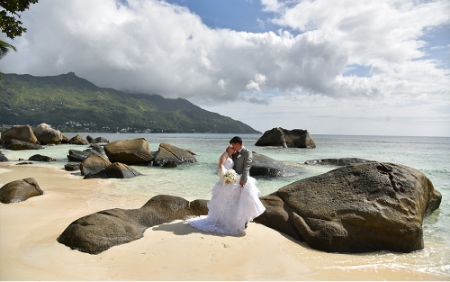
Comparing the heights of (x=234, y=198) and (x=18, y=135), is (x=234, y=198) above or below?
above

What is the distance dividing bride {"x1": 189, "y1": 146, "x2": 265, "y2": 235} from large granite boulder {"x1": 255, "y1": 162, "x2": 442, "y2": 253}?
1118 millimetres

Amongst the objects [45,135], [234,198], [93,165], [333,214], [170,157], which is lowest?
[170,157]

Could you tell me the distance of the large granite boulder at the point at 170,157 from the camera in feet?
73.6

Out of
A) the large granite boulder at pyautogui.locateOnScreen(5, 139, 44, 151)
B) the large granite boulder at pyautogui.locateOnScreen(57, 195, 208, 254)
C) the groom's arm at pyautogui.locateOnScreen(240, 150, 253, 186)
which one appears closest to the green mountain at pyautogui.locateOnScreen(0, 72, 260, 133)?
the large granite boulder at pyautogui.locateOnScreen(5, 139, 44, 151)

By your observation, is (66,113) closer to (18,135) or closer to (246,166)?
(18,135)

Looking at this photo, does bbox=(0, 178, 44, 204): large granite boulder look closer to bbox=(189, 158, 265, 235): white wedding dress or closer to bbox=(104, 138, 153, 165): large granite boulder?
bbox=(189, 158, 265, 235): white wedding dress

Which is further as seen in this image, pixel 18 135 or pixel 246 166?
pixel 18 135

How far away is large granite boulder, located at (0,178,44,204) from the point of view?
356 inches

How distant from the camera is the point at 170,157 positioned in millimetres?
23453

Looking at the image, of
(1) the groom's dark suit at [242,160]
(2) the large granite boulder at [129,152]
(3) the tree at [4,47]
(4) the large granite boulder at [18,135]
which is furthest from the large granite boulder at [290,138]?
(1) the groom's dark suit at [242,160]

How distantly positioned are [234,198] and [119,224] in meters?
2.49

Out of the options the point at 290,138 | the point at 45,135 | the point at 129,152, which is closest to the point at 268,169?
the point at 129,152

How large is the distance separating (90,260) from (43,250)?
106cm

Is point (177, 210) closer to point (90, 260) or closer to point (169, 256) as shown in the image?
point (169, 256)
